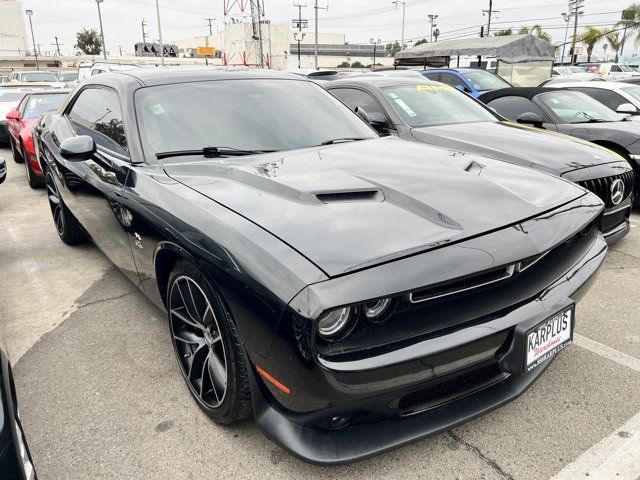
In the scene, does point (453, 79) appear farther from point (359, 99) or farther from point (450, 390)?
point (450, 390)

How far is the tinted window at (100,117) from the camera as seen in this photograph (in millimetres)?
2908

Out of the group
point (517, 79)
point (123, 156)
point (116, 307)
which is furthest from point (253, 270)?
point (517, 79)

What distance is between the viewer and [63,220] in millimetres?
4496

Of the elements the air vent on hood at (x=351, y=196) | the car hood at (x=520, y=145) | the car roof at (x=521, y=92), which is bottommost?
the car hood at (x=520, y=145)

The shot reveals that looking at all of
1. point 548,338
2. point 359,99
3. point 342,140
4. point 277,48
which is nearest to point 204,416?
point 548,338

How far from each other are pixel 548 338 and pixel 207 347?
1352 mm

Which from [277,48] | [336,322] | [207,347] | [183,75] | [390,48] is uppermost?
[390,48]

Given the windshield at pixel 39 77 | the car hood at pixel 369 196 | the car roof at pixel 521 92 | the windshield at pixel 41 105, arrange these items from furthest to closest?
the windshield at pixel 39 77, the windshield at pixel 41 105, the car roof at pixel 521 92, the car hood at pixel 369 196

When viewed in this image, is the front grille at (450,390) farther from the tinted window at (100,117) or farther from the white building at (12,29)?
the white building at (12,29)

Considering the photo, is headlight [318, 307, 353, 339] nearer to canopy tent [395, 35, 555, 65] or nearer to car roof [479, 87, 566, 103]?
car roof [479, 87, 566, 103]

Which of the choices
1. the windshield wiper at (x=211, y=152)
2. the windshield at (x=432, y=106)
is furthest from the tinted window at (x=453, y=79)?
the windshield wiper at (x=211, y=152)

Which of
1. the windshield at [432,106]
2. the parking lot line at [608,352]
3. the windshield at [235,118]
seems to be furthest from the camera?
the windshield at [432,106]

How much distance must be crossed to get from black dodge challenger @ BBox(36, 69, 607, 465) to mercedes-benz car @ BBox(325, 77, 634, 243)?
1562 millimetres

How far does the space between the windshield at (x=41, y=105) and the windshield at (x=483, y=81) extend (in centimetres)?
783
